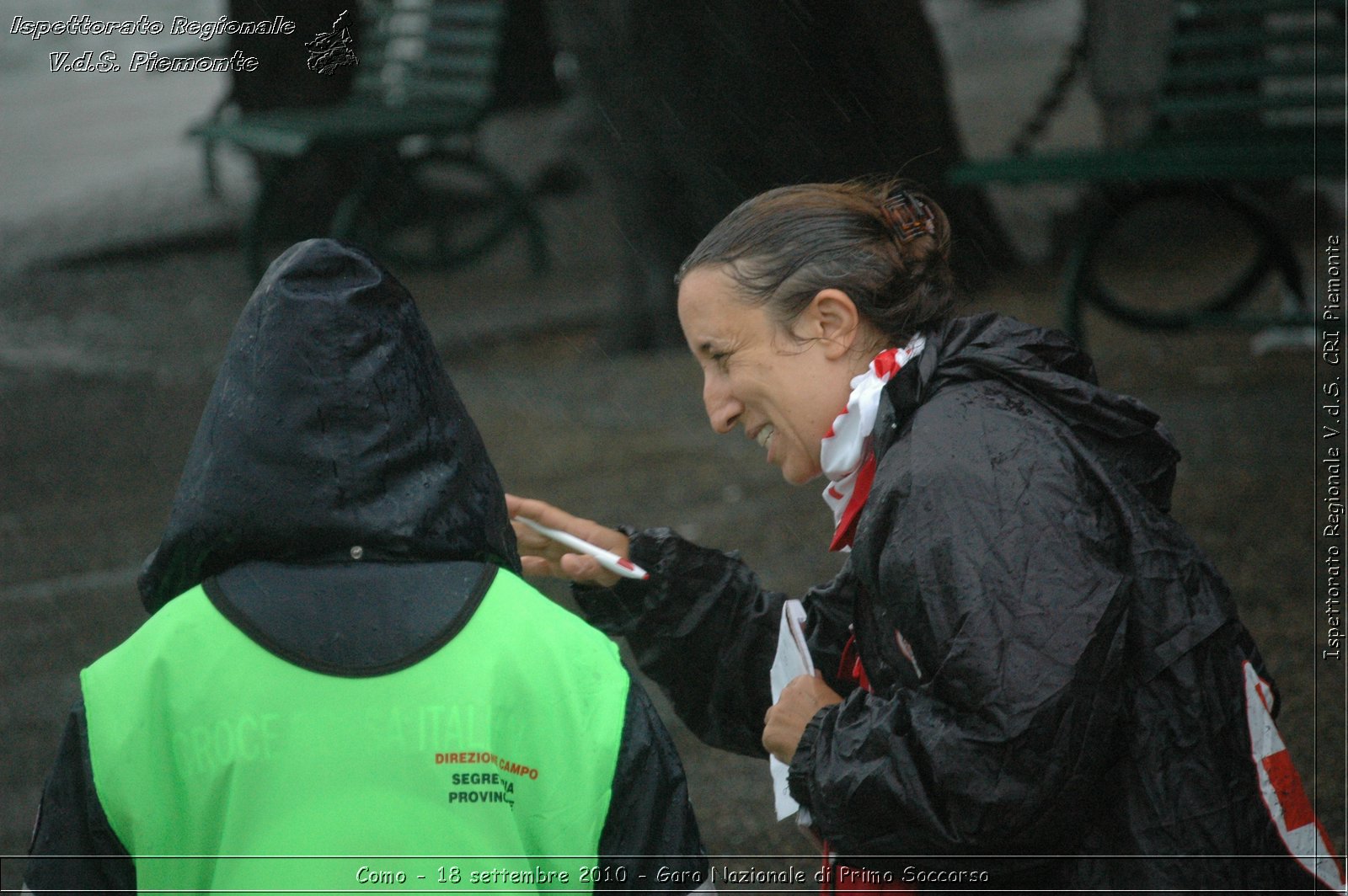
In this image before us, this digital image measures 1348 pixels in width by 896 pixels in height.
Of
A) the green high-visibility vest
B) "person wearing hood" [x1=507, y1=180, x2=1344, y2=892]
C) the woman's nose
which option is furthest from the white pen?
the green high-visibility vest

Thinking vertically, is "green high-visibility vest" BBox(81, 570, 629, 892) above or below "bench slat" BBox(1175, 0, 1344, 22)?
above

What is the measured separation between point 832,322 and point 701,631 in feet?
1.94

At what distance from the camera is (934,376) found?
1.82 metres

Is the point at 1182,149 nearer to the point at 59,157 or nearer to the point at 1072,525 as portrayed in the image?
the point at 1072,525

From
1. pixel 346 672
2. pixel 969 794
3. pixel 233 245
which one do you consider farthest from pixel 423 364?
pixel 233 245

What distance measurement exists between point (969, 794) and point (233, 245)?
10395mm

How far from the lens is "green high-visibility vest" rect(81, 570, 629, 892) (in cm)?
149

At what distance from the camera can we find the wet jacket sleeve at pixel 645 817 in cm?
155

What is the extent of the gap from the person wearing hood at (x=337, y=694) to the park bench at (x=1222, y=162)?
4.89m

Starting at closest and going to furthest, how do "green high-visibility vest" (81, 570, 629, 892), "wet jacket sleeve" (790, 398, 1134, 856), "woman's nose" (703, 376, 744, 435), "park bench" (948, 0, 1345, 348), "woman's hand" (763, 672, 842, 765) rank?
1. "green high-visibility vest" (81, 570, 629, 892)
2. "wet jacket sleeve" (790, 398, 1134, 856)
3. "woman's hand" (763, 672, 842, 765)
4. "woman's nose" (703, 376, 744, 435)
5. "park bench" (948, 0, 1345, 348)

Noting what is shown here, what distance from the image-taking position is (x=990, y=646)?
1591 millimetres

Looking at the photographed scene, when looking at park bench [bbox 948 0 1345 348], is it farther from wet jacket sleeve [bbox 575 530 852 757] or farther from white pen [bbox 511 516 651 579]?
white pen [bbox 511 516 651 579]

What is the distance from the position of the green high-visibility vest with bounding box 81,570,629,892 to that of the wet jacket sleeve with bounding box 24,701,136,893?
0.07ft

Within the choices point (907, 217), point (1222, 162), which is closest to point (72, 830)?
point (907, 217)
